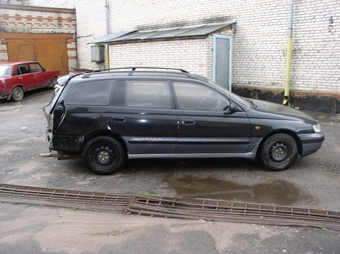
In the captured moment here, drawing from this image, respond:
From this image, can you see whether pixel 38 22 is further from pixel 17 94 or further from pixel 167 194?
pixel 167 194

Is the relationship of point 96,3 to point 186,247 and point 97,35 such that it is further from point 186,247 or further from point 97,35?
point 186,247

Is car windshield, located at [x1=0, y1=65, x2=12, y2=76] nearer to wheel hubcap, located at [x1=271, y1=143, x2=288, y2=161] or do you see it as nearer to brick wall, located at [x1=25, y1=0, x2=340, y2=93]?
brick wall, located at [x1=25, y1=0, x2=340, y2=93]

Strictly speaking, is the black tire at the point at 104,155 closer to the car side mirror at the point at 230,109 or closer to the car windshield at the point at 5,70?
the car side mirror at the point at 230,109

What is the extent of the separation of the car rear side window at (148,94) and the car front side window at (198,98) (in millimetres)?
200

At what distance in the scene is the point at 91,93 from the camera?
17.8ft

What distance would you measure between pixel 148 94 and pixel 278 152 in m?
2.37

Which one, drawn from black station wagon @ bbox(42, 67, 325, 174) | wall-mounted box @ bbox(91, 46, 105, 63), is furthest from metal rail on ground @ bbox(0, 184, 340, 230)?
wall-mounted box @ bbox(91, 46, 105, 63)

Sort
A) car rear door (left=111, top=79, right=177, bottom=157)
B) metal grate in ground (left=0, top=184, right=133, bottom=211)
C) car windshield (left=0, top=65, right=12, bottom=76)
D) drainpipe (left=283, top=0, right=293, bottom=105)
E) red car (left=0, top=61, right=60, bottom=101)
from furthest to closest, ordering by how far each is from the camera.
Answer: car windshield (left=0, top=65, right=12, bottom=76)
red car (left=0, top=61, right=60, bottom=101)
drainpipe (left=283, top=0, right=293, bottom=105)
car rear door (left=111, top=79, right=177, bottom=157)
metal grate in ground (left=0, top=184, right=133, bottom=211)

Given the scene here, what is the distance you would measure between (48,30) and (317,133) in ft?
54.7

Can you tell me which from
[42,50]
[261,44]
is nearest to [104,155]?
[261,44]

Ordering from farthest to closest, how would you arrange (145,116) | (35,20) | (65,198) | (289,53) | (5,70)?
(35,20) → (5,70) → (289,53) → (145,116) → (65,198)

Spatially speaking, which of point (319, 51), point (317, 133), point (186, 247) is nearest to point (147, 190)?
point (186, 247)

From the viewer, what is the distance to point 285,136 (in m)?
5.41

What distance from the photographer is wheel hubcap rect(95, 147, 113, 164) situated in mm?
5445
